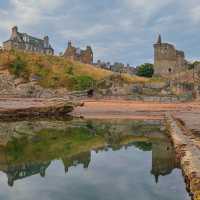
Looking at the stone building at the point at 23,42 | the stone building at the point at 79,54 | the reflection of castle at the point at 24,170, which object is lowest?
the reflection of castle at the point at 24,170

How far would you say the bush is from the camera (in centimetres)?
9025

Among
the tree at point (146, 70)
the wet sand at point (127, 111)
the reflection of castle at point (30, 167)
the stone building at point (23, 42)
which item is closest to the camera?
the reflection of castle at point (30, 167)

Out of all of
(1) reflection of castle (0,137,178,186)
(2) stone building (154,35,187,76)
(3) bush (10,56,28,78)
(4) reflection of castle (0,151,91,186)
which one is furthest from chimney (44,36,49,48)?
(4) reflection of castle (0,151,91,186)

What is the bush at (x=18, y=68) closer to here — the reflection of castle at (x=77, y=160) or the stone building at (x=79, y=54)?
the stone building at (x=79, y=54)

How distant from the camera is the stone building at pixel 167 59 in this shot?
90.9 metres

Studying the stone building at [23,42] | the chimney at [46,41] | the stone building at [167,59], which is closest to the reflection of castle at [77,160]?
the stone building at [167,59]

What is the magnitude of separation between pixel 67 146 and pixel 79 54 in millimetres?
94762

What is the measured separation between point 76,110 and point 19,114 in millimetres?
14557

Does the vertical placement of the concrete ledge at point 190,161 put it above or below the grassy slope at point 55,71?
below

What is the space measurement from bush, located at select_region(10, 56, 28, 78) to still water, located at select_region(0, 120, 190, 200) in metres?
66.1

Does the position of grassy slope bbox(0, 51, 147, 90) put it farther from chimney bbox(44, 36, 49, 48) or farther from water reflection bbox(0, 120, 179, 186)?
water reflection bbox(0, 120, 179, 186)

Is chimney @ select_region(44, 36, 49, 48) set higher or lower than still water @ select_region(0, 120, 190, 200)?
higher

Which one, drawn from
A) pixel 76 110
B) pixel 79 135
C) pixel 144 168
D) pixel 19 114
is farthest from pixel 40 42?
pixel 144 168

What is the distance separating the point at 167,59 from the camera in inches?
3585
